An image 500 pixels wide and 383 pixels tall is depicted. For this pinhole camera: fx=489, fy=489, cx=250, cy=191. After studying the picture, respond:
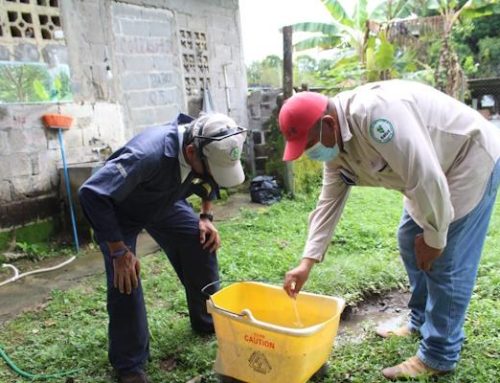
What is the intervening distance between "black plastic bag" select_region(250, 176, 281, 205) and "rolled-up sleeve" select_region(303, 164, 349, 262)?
4.11m

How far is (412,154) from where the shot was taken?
5.80 feet

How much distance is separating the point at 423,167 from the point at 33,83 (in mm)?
4168

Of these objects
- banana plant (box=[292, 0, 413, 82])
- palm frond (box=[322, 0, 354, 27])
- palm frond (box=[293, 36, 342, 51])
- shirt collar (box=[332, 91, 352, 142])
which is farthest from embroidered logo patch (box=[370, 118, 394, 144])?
palm frond (box=[293, 36, 342, 51])

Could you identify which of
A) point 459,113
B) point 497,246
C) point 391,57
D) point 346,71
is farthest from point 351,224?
point 346,71

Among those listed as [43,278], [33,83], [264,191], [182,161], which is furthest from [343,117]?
[264,191]

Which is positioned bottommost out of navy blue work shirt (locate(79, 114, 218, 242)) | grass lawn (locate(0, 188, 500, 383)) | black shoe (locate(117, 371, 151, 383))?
grass lawn (locate(0, 188, 500, 383))

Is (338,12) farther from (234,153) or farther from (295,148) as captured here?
(295,148)

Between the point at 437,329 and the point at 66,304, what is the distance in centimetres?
253

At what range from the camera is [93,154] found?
541 centimetres

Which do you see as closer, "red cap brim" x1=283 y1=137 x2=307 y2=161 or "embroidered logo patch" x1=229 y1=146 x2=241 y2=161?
"red cap brim" x1=283 y1=137 x2=307 y2=161

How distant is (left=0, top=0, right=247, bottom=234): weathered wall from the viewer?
4.75 meters

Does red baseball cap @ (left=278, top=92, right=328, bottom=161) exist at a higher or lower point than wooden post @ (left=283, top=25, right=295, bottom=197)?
lower

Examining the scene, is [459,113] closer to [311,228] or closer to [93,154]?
[311,228]

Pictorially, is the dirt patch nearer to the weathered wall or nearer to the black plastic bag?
the weathered wall
